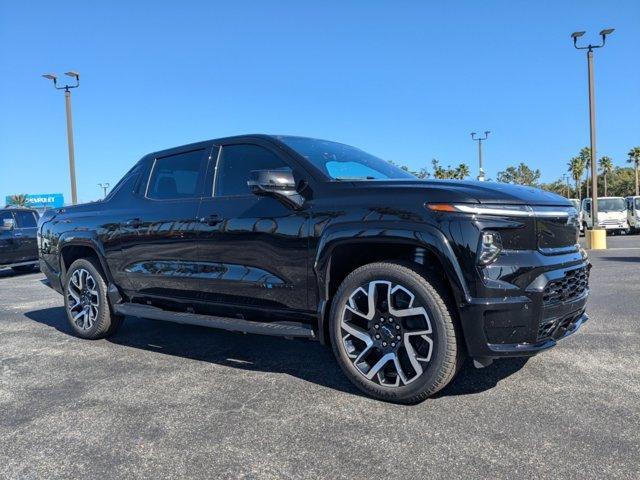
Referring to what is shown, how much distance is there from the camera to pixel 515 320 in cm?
294

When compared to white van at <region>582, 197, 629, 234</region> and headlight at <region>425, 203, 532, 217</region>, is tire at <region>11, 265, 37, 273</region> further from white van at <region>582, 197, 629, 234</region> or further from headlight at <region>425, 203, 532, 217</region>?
white van at <region>582, 197, 629, 234</region>

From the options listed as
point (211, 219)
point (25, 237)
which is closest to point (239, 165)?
point (211, 219)

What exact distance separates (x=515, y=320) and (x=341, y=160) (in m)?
1.91

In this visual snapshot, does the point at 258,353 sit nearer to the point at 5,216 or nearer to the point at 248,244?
the point at 248,244

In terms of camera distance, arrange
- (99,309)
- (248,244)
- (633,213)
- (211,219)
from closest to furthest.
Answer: (248,244) → (211,219) → (99,309) → (633,213)

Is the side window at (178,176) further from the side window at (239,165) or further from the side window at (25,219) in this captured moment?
the side window at (25,219)

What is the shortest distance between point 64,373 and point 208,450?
2.05 metres

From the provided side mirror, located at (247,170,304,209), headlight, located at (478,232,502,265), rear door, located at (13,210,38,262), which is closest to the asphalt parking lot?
headlight, located at (478,232,502,265)

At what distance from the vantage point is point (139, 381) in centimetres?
393

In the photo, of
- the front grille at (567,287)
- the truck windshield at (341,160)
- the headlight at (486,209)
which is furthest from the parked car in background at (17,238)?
the front grille at (567,287)

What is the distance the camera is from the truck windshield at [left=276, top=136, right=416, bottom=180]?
396cm

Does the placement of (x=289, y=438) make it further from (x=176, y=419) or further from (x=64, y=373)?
(x=64, y=373)

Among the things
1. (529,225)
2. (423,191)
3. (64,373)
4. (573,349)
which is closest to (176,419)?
(64,373)

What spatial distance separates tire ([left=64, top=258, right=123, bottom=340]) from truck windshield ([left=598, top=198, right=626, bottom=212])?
27064 millimetres
